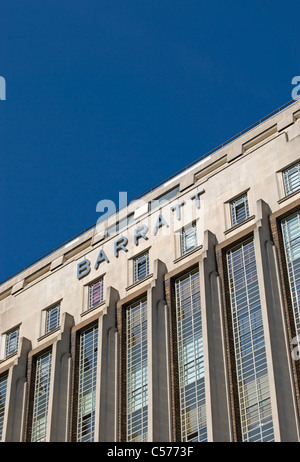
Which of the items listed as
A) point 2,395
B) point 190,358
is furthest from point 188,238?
point 2,395

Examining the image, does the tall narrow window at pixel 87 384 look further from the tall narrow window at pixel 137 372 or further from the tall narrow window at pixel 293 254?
the tall narrow window at pixel 293 254

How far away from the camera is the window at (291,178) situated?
6397cm

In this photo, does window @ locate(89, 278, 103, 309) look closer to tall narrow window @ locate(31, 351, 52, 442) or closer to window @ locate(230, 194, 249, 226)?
tall narrow window @ locate(31, 351, 52, 442)

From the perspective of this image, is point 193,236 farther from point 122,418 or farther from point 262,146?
point 122,418

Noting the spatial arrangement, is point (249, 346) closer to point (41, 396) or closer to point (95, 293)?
point (95, 293)

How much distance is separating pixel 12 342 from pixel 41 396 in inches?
282

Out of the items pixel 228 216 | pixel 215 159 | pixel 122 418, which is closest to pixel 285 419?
pixel 122 418

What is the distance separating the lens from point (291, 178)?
64.6 metres

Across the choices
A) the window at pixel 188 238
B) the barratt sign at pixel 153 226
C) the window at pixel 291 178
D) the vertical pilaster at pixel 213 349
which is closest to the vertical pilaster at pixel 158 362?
the window at pixel 188 238

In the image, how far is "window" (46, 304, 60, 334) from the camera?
7181cm

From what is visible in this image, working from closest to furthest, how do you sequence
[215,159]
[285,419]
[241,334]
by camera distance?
[285,419] < [241,334] < [215,159]

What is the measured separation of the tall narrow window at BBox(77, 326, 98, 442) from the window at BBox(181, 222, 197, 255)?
733 centimetres
